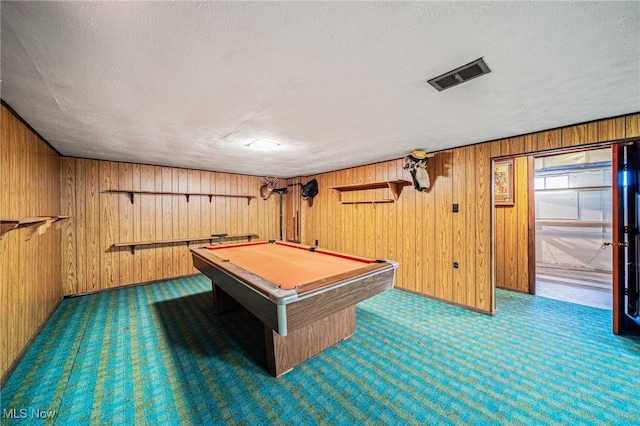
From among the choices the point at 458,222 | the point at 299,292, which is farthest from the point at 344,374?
the point at 458,222

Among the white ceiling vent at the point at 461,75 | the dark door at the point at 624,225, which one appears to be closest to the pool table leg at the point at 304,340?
the white ceiling vent at the point at 461,75

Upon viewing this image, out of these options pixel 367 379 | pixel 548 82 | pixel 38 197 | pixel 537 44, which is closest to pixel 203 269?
pixel 38 197

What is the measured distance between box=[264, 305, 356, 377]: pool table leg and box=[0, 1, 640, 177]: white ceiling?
181 centimetres

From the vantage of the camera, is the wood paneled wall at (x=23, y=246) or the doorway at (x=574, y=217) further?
the doorway at (x=574, y=217)

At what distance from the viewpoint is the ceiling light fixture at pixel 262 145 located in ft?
9.77

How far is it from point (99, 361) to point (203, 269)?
3.71 ft

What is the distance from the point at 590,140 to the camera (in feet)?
7.79

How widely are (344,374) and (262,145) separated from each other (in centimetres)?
267

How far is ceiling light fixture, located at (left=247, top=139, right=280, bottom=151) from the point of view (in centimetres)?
298

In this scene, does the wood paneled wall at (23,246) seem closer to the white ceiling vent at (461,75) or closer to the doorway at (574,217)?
A: the white ceiling vent at (461,75)

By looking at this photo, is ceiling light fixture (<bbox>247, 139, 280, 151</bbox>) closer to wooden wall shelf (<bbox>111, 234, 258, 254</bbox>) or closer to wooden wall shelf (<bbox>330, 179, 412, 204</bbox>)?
wooden wall shelf (<bbox>330, 179, 412, 204</bbox>)

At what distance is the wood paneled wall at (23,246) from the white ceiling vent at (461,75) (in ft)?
10.8

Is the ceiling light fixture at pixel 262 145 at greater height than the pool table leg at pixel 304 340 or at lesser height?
greater

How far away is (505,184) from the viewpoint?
4.08m
